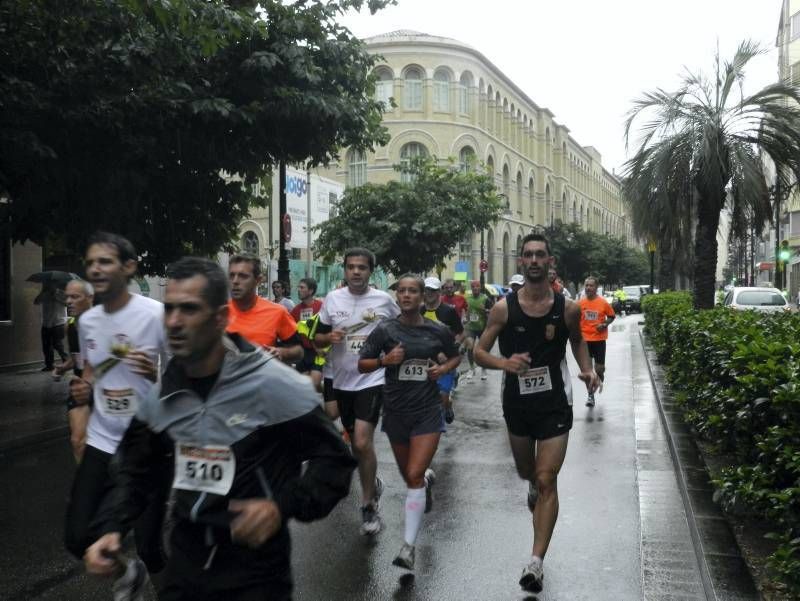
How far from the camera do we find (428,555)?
5559 mm

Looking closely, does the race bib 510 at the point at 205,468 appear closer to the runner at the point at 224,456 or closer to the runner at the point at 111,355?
the runner at the point at 224,456

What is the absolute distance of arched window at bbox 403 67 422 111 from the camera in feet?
178

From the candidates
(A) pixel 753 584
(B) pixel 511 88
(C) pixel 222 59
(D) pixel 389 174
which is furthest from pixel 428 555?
(B) pixel 511 88

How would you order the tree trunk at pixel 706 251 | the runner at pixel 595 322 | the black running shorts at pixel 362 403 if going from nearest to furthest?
the black running shorts at pixel 362 403, the runner at pixel 595 322, the tree trunk at pixel 706 251

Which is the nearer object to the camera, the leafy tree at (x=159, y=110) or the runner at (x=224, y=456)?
the runner at (x=224, y=456)

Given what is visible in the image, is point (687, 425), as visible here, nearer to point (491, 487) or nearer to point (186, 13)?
point (491, 487)

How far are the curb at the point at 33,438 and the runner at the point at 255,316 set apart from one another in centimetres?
498

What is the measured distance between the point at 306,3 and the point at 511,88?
183 feet

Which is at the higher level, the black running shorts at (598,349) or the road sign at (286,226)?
the road sign at (286,226)

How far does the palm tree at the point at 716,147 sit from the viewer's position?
1321cm

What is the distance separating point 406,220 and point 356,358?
2403cm

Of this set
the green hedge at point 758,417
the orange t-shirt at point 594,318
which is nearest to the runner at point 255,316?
the green hedge at point 758,417

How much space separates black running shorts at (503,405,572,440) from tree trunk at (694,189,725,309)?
32.3ft

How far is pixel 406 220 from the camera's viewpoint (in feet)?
99.1
